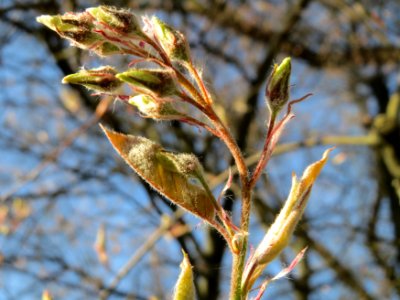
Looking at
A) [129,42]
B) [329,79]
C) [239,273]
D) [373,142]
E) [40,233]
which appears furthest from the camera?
[329,79]

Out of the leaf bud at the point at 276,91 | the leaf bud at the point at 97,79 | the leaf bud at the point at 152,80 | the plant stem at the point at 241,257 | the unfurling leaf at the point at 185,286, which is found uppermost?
the leaf bud at the point at 276,91

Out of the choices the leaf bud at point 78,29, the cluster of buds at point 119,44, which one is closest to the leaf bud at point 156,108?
the cluster of buds at point 119,44

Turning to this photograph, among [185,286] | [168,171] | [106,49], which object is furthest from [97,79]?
[185,286]

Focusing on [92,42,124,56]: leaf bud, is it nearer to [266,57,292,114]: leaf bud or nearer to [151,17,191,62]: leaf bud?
[151,17,191,62]: leaf bud

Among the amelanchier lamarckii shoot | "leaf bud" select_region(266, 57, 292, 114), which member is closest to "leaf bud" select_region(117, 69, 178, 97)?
the amelanchier lamarckii shoot

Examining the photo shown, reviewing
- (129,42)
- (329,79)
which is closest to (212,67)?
(329,79)

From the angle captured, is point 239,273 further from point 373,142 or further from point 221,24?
point 221,24

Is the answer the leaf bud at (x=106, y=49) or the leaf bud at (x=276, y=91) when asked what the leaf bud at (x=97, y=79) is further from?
the leaf bud at (x=276, y=91)
